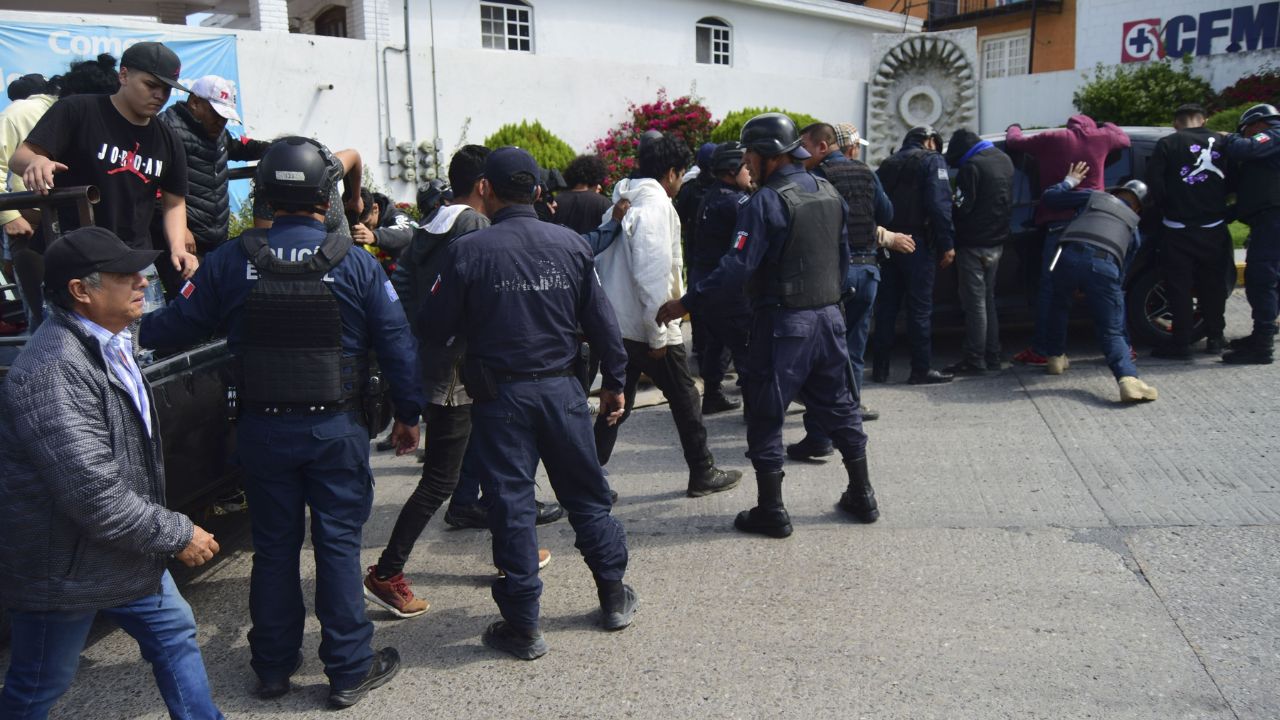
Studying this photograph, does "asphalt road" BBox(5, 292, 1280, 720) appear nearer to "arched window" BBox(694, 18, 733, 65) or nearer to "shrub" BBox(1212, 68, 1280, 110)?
"shrub" BBox(1212, 68, 1280, 110)

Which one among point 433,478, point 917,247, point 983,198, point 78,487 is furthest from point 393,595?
point 983,198

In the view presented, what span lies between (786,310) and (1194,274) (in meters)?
4.30

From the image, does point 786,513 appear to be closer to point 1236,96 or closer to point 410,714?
point 410,714

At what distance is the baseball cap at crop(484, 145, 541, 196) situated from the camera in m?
3.71

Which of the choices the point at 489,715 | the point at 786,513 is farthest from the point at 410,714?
the point at 786,513

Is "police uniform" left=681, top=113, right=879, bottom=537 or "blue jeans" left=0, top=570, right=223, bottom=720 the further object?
"police uniform" left=681, top=113, right=879, bottom=537

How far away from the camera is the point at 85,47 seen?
1088 centimetres

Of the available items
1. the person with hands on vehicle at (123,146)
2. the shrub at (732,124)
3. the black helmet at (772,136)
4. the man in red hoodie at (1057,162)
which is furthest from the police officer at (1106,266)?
the shrub at (732,124)

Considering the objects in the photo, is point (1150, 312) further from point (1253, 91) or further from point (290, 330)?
point (1253, 91)

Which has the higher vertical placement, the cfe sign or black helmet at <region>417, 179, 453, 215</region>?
the cfe sign

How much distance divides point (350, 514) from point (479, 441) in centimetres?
56

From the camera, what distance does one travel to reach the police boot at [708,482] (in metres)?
5.30

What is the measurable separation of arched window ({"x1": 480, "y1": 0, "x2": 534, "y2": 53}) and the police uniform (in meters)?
11.7

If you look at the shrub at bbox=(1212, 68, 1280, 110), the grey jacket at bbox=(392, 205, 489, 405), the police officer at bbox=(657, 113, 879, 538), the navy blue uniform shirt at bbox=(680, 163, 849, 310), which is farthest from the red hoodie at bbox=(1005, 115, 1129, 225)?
the shrub at bbox=(1212, 68, 1280, 110)
